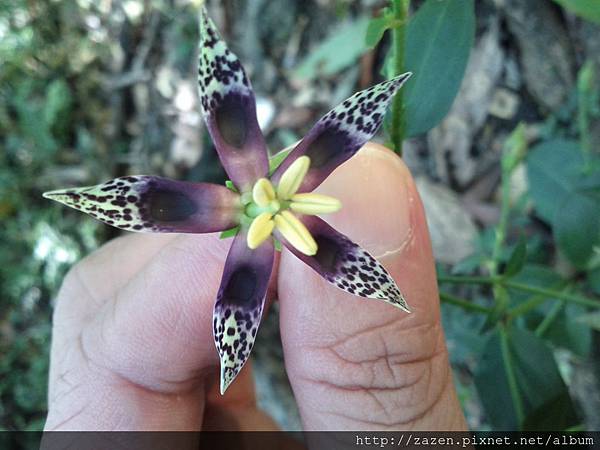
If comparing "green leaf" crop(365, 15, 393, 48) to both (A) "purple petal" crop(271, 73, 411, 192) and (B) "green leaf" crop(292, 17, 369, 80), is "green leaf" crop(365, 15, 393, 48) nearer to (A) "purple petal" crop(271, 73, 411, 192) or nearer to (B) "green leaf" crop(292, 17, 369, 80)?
(A) "purple petal" crop(271, 73, 411, 192)

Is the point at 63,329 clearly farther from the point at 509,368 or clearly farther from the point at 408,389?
the point at 509,368

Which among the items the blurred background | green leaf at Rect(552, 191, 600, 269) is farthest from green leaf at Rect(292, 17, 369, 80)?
green leaf at Rect(552, 191, 600, 269)

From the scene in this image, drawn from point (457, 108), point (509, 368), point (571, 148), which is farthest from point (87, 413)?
point (457, 108)

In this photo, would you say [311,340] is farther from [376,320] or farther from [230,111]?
[230,111]

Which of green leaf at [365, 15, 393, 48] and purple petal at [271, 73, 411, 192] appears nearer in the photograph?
purple petal at [271, 73, 411, 192]

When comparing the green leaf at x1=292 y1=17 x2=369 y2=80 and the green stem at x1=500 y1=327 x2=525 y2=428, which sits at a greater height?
the green leaf at x1=292 y1=17 x2=369 y2=80

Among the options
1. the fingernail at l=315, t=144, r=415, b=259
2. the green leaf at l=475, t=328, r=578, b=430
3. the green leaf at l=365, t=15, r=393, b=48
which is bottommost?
the green leaf at l=475, t=328, r=578, b=430

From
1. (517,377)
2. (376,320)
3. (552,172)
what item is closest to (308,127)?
(552,172)
